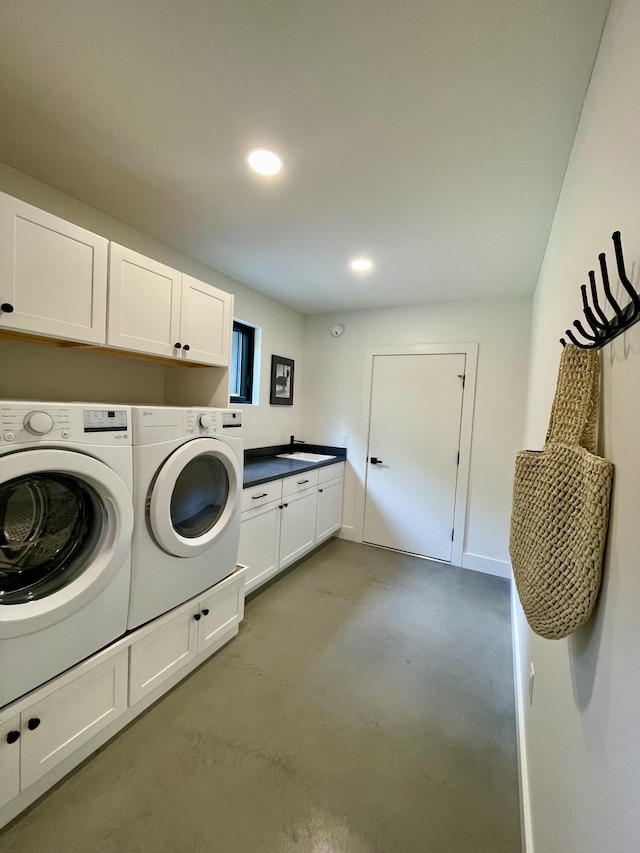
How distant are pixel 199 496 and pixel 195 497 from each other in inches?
1.3

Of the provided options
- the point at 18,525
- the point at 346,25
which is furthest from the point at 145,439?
the point at 346,25

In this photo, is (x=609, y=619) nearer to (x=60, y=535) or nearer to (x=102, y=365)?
(x=60, y=535)

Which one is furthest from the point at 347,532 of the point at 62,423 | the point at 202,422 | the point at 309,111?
the point at 309,111

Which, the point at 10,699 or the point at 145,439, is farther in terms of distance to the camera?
the point at 145,439

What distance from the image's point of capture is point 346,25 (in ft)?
3.14

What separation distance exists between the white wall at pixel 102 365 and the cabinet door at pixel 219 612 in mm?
1109

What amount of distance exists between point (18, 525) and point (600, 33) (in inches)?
90.7

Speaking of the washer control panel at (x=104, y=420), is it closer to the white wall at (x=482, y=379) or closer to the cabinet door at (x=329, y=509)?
the cabinet door at (x=329, y=509)

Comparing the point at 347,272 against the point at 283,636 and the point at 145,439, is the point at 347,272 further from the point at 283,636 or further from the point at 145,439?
the point at 283,636

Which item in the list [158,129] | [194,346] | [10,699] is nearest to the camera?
[10,699]

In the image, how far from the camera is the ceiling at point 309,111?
0.96 m

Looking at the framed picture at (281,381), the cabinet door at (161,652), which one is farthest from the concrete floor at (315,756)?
the framed picture at (281,381)

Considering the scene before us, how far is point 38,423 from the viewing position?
113 centimetres

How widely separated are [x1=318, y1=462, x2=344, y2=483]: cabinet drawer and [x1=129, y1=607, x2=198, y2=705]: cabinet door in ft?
5.65
